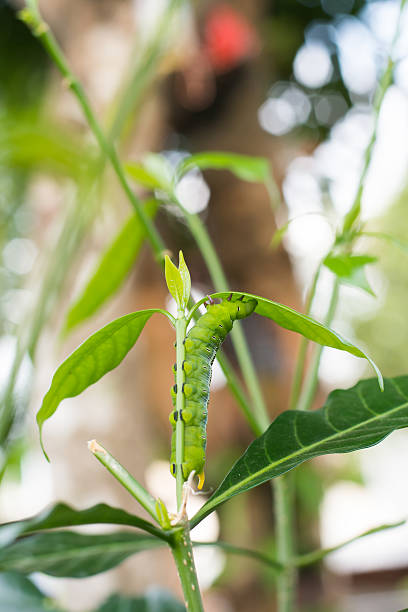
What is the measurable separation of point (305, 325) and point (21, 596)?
24cm

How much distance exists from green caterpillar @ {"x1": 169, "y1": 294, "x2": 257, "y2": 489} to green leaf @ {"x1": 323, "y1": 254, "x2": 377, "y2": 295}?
5cm

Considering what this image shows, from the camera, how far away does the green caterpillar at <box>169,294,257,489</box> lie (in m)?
0.15

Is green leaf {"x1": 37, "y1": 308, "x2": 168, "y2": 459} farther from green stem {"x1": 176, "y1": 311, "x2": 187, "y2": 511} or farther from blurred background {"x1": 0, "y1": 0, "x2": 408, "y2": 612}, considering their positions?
blurred background {"x1": 0, "y1": 0, "x2": 408, "y2": 612}

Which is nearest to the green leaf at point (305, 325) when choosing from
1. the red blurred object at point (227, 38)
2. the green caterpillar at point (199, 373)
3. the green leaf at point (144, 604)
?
the green caterpillar at point (199, 373)

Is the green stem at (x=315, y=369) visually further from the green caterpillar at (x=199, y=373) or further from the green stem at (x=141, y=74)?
the green stem at (x=141, y=74)

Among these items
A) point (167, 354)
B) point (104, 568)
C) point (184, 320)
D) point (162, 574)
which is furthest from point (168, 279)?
point (167, 354)

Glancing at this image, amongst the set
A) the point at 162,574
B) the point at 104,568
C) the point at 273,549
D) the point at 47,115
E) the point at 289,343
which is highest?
the point at 289,343

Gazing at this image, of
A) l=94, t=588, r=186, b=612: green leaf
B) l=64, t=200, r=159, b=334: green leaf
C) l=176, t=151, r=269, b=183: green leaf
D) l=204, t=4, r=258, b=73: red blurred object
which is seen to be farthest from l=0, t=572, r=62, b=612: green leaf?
l=204, t=4, r=258, b=73: red blurred object

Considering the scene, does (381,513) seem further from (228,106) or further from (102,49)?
(102,49)

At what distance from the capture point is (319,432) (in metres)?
0.20

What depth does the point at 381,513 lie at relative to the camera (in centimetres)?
529

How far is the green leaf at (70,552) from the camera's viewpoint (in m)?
0.25

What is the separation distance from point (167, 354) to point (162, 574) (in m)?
0.95

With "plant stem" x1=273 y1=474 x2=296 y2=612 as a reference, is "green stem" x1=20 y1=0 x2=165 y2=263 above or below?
above
